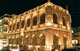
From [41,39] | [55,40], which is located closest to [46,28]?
[41,39]

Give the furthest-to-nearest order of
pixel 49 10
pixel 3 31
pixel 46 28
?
pixel 3 31 → pixel 49 10 → pixel 46 28

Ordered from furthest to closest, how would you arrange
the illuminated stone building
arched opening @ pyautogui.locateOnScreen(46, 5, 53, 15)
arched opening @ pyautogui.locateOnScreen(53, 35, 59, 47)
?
1. arched opening @ pyautogui.locateOnScreen(53, 35, 59, 47)
2. arched opening @ pyautogui.locateOnScreen(46, 5, 53, 15)
3. the illuminated stone building

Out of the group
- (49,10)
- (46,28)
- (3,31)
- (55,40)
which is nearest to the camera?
(46,28)

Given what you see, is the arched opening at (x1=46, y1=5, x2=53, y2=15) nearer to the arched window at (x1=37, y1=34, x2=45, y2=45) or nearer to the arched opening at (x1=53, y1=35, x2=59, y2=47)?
the arched window at (x1=37, y1=34, x2=45, y2=45)

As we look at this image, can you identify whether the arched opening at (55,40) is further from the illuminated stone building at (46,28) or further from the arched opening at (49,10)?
the arched opening at (49,10)

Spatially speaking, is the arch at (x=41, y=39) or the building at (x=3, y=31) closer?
the arch at (x=41, y=39)

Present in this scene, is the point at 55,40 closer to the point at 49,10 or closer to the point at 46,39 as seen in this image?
the point at 46,39

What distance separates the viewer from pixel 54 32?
80.5ft

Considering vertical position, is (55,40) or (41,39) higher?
(41,39)

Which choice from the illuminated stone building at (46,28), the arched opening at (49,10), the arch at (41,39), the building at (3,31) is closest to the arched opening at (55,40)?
the illuminated stone building at (46,28)

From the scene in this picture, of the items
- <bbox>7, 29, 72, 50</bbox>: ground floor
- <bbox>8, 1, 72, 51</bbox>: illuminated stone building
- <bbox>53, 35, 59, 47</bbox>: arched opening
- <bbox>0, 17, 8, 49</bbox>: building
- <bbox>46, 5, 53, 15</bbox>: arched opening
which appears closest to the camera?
<bbox>7, 29, 72, 50</bbox>: ground floor

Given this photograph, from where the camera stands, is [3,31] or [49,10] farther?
[3,31]

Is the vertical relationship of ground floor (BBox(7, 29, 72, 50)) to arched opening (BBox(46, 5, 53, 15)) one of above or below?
below

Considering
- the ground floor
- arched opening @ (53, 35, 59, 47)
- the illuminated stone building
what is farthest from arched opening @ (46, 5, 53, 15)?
arched opening @ (53, 35, 59, 47)
